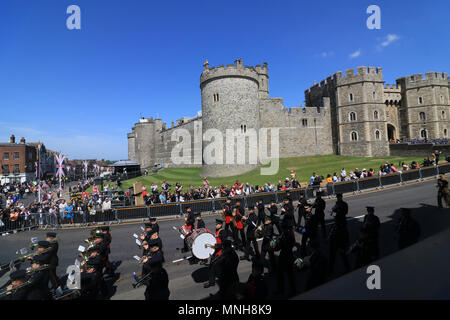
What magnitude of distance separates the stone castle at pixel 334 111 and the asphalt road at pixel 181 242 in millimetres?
18078

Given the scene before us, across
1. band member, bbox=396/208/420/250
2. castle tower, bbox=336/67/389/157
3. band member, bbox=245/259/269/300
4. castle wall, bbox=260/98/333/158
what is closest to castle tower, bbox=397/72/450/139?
castle tower, bbox=336/67/389/157

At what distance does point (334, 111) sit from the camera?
38.1 metres

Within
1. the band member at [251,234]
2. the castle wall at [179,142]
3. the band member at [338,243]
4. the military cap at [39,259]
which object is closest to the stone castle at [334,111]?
the castle wall at [179,142]

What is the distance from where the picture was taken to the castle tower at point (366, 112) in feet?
113

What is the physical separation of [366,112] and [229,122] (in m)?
21.6

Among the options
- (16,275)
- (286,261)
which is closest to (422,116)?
(286,261)

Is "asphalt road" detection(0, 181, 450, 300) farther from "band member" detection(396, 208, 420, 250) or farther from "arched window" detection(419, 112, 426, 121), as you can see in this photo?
"arched window" detection(419, 112, 426, 121)

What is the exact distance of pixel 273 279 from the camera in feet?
20.2

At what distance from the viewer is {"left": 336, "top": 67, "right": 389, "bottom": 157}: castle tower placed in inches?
1352

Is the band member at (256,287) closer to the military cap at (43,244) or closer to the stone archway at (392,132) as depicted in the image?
the military cap at (43,244)

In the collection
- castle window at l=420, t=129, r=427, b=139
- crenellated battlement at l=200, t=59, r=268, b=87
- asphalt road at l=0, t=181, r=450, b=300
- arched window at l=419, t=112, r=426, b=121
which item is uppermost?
crenellated battlement at l=200, t=59, r=268, b=87

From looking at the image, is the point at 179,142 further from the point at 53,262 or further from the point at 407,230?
the point at 407,230
